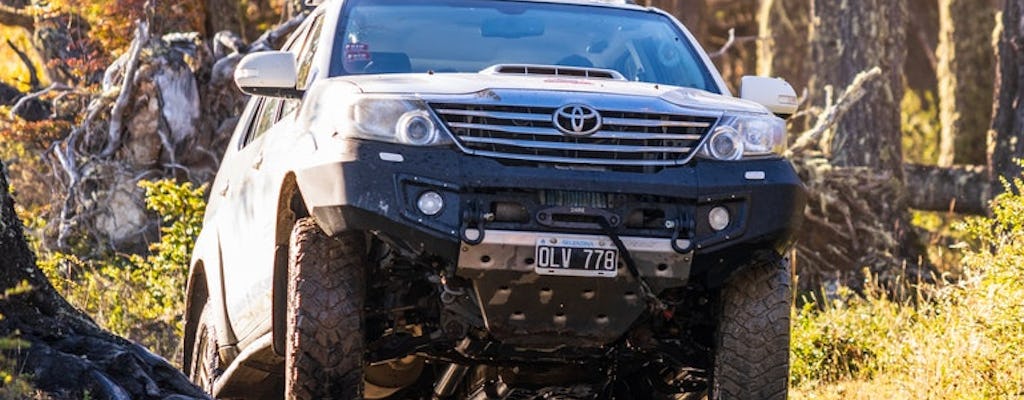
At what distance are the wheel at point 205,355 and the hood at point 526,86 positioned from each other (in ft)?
6.22

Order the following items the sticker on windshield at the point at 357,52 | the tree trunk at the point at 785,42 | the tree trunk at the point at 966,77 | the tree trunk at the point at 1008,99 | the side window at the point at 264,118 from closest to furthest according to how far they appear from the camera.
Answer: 1. the sticker on windshield at the point at 357,52
2. the side window at the point at 264,118
3. the tree trunk at the point at 1008,99
4. the tree trunk at the point at 966,77
5. the tree trunk at the point at 785,42

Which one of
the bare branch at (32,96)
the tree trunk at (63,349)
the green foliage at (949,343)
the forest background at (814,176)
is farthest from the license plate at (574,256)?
the bare branch at (32,96)

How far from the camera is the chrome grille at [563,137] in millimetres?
6977

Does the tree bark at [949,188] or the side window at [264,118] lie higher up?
the side window at [264,118]

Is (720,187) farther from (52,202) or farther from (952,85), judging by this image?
(952,85)

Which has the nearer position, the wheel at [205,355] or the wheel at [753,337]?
the wheel at [753,337]

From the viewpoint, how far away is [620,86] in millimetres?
7488

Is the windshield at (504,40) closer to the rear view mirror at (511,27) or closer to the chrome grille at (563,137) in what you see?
the rear view mirror at (511,27)

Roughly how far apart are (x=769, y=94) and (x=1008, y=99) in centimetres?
943

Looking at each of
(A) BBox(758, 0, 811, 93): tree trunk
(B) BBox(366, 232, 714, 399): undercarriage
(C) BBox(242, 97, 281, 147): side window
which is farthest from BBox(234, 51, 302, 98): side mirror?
(A) BBox(758, 0, 811, 93): tree trunk

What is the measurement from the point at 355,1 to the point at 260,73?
0.77 m

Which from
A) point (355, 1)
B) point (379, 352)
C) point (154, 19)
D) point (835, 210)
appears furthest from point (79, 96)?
point (379, 352)

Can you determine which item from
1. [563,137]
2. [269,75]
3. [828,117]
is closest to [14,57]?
[828,117]

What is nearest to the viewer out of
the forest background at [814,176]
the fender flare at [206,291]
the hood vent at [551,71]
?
the hood vent at [551,71]
